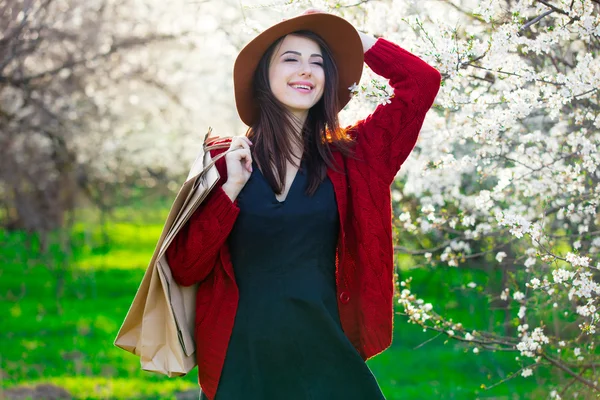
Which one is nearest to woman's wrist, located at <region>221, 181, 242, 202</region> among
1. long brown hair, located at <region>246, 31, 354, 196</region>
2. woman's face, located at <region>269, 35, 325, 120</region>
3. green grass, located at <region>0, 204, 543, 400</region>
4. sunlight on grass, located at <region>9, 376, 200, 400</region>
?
long brown hair, located at <region>246, 31, 354, 196</region>

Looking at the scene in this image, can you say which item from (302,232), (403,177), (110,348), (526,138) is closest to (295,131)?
(302,232)

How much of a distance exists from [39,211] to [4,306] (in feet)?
8.80

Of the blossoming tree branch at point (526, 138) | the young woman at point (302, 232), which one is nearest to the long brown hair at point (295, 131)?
the young woman at point (302, 232)

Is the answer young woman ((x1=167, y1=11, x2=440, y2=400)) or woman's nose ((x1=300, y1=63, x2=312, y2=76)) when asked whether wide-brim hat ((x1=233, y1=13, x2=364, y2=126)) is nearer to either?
young woman ((x1=167, y1=11, x2=440, y2=400))

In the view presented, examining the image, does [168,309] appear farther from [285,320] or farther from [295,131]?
[295,131]

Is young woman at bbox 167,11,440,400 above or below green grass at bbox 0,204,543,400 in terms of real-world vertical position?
above

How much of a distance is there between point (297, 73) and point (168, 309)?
927 mm

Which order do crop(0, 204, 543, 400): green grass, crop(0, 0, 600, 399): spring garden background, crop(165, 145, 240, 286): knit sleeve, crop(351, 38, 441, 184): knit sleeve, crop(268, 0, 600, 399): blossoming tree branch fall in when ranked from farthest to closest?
1. crop(0, 204, 543, 400): green grass
2. crop(0, 0, 600, 399): spring garden background
3. crop(268, 0, 600, 399): blossoming tree branch
4. crop(351, 38, 441, 184): knit sleeve
5. crop(165, 145, 240, 286): knit sleeve

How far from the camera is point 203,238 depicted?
283 cm

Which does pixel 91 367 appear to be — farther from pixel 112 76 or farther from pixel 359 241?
pixel 359 241

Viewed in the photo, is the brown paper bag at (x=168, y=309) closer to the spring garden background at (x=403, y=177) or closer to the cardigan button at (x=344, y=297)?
the cardigan button at (x=344, y=297)

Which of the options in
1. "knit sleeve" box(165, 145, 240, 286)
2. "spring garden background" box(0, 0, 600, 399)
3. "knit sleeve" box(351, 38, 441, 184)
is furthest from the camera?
"spring garden background" box(0, 0, 600, 399)

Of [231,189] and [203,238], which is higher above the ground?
[231,189]

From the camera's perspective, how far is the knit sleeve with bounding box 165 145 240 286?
283cm
